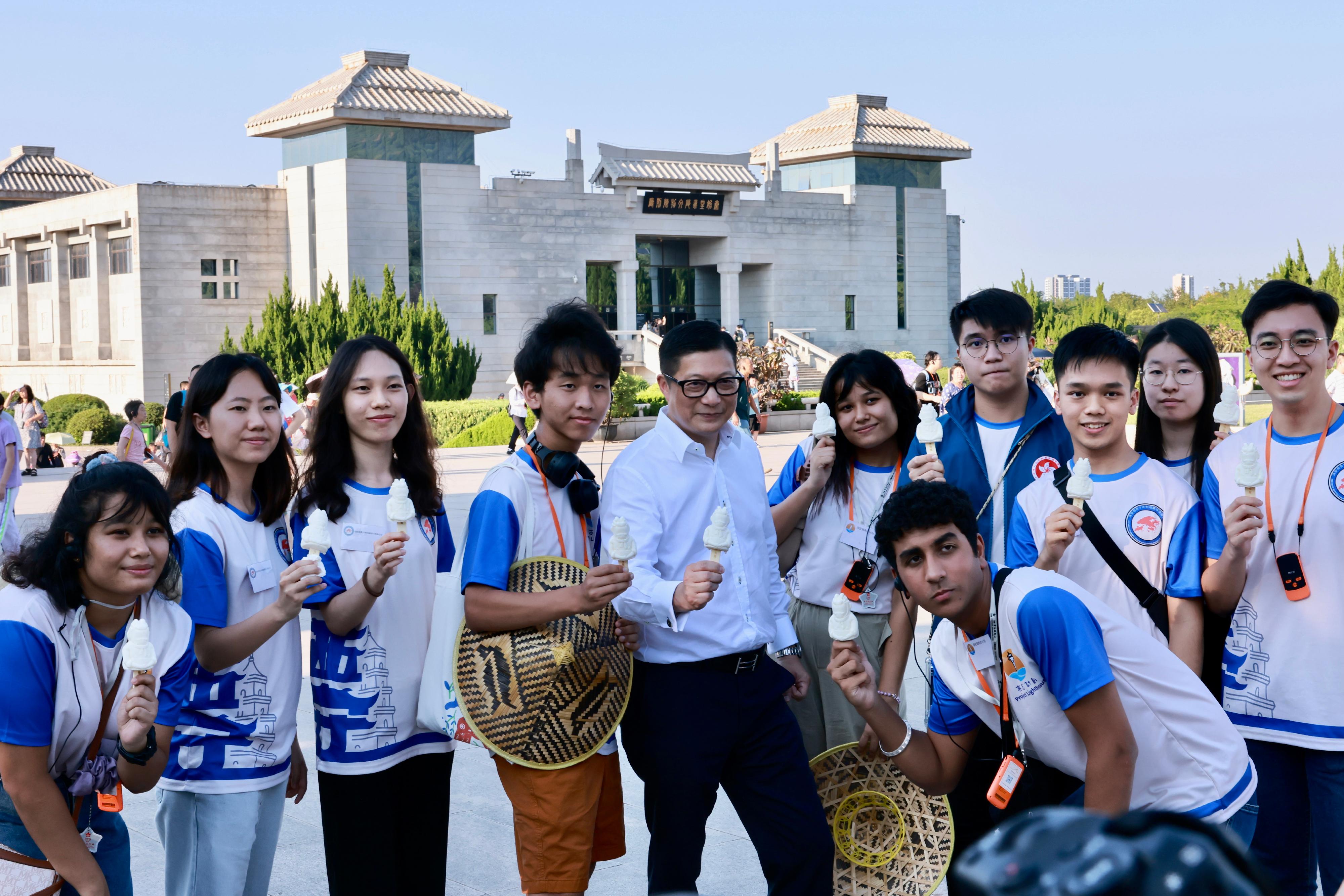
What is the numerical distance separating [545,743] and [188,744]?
0.95 metres

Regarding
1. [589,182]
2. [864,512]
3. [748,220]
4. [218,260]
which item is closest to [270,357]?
[218,260]

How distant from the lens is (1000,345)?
3.74 m

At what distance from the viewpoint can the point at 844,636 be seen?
2.66 meters

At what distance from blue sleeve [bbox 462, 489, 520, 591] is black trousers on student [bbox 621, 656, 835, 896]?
528 millimetres

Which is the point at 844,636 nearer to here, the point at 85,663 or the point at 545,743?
the point at 545,743

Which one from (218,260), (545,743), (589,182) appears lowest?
(545,743)

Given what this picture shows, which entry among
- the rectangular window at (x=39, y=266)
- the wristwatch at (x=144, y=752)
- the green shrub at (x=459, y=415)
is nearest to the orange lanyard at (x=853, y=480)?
the wristwatch at (x=144, y=752)

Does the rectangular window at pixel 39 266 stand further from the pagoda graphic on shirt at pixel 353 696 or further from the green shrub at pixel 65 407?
the pagoda graphic on shirt at pixel 353 696

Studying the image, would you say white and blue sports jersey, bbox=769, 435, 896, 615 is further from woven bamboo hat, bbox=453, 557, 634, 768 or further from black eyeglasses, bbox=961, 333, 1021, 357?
woven bamboo hat, bbox=453, 557, 634, 768

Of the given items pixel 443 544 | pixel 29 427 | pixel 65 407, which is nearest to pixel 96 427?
pixel 65 407

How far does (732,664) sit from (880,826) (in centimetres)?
79

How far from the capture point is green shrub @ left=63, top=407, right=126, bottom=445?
2869 centimetres

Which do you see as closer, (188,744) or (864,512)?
(188,744)

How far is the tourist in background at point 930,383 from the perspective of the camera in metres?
17.9
